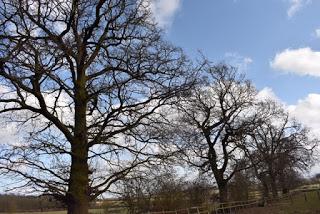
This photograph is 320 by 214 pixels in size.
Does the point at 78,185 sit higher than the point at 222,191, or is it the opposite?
the point at 222,191

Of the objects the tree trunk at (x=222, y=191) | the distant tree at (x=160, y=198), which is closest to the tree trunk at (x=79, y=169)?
the distant tree at (x=160, y=198)

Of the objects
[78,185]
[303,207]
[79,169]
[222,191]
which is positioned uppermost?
[222,191]

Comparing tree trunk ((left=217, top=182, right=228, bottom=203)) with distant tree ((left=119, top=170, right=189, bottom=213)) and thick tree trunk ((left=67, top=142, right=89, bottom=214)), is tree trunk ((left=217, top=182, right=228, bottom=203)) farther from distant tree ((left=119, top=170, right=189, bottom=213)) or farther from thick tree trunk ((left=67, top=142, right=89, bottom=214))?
thick tree trunk ((left=67, top=142, right=89, bottom=214))

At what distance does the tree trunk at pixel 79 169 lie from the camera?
1462 cm

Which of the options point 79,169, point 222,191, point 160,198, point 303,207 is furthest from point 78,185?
point 303,207

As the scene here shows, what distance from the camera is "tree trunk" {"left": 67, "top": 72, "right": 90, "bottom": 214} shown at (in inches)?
576

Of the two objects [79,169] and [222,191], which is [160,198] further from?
[79,169]

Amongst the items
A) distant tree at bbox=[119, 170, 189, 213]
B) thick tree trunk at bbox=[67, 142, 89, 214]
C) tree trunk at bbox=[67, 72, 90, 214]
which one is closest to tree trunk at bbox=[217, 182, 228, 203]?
distant tree at bbox=[119, 170, 189, 213]

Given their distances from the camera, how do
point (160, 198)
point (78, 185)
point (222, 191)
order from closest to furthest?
point (78, 185) < point (160, 198) < point (222, 191)

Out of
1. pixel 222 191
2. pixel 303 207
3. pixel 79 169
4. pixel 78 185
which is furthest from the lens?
pixel 303 207

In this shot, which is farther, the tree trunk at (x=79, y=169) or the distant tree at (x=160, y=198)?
the distant tree at (x=160, y=198)

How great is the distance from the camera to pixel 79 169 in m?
14.9

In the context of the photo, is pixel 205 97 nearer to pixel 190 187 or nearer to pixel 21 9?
pixel 190 187

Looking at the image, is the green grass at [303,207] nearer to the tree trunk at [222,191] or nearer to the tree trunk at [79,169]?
the tree trunk at [222,191]
